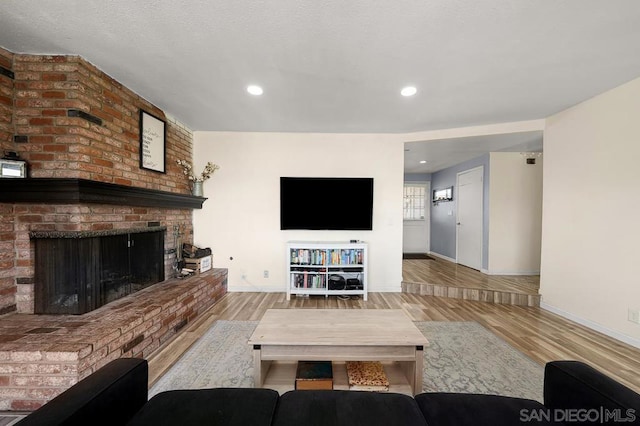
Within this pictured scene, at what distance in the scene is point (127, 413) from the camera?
39.8 inches

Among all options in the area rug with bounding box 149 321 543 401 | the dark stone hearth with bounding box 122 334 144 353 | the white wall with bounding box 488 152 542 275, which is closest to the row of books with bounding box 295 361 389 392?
the area rug with bounding box 149 321 543 401

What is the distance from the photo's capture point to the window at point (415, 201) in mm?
6785

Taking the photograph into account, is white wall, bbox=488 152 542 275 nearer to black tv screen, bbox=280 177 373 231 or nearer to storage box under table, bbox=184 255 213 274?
black tv screen, bbox=280 177 373 231

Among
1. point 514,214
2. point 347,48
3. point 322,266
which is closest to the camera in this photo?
point 347,48

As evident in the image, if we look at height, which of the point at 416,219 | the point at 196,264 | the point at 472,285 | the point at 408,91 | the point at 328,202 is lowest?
the point at 472,285

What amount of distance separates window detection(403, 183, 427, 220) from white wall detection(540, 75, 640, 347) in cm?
350

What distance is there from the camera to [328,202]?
3.81 m

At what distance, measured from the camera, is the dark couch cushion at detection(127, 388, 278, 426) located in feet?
3.06

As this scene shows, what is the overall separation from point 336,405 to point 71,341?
1.82 m

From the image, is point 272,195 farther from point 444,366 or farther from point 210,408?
point 210,408

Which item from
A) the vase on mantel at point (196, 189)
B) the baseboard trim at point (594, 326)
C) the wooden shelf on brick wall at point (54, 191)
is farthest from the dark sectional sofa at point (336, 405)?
the vase on mantel at point (196, 189)

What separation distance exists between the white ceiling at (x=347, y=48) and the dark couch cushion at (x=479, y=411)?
6.86ft

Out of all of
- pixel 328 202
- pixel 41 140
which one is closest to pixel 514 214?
pixel 328 202

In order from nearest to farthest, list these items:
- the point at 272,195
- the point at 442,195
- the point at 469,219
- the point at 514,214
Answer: the point at 272,195
the point at 514,214
the point at 469,219
the point at 442,195
